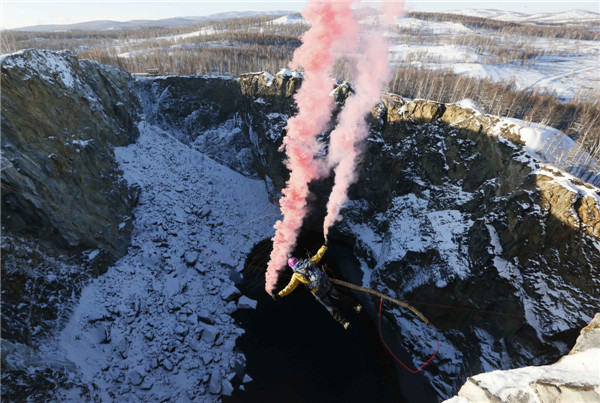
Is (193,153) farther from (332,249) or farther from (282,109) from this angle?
(332,249)

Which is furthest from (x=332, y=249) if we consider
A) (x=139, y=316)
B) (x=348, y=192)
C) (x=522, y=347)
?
(x=139, y=316)

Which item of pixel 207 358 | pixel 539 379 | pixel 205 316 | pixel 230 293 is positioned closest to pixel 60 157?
pixel 205 316

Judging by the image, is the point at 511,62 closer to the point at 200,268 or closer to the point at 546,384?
the point at 546,384

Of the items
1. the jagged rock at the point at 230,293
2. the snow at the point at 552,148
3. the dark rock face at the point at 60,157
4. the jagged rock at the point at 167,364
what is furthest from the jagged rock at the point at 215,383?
the snow at the point at 552,148

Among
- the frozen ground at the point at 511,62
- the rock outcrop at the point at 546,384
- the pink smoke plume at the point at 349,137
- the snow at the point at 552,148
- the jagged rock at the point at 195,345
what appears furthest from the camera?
the frozen ground at the point at 511,62

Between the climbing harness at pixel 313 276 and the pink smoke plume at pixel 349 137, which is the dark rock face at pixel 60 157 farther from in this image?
the pink smoke plume at pixel 349 137

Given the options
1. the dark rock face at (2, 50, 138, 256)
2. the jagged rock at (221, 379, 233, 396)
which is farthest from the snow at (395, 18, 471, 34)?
the jagged rock at (221, 379, 233, 396)
